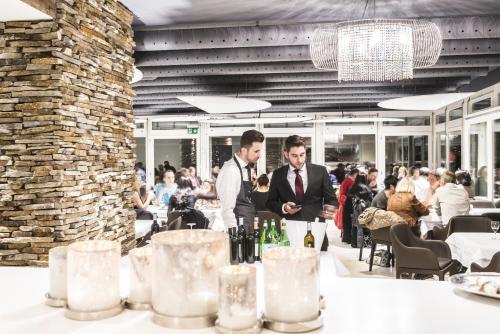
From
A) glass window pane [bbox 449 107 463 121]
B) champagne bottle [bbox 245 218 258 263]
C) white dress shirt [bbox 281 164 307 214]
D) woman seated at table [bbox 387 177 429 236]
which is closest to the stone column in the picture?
champagne bottle [bbox 245 218 258 263]

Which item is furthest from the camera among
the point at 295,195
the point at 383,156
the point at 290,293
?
the point at 383,156

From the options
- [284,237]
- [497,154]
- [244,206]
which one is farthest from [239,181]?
[497,154]

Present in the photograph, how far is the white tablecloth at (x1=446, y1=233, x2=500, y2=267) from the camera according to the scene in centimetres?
450

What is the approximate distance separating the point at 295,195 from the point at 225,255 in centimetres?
316

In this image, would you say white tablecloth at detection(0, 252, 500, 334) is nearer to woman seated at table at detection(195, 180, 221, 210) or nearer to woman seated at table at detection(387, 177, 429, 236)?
woman seated at table at detection(387, 177, 429, 236)

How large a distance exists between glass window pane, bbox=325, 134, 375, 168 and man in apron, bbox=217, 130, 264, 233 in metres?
11.5

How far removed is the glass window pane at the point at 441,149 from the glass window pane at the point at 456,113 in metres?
0.90

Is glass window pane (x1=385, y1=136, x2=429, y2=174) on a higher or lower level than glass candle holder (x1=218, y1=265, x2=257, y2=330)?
higher

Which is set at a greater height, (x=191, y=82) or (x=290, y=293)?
(x=191, y=82)

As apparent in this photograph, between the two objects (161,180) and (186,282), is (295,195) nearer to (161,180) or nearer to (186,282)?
(186,282)

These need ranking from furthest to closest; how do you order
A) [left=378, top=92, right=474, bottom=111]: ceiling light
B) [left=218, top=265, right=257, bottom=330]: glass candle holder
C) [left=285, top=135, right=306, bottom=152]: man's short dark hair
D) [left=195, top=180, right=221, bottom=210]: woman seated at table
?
[left=195, top=180, right=221, bottom=210]: woman seated at table
[left=378, top=92, right=474, bottom=111]: ceiling light
[left=285, top=135, right=306, bottom=152]: man's short dark hair
[left=218, top=265, right=257, bottom=330]: glass candle holder

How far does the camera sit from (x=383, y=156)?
1518 centimetres

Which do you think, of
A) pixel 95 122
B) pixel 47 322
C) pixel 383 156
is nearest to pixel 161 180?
pixel 95 122

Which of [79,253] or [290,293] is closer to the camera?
[290,293]
